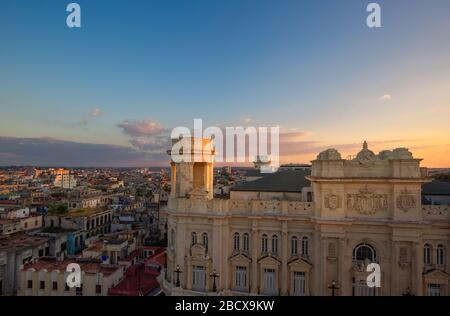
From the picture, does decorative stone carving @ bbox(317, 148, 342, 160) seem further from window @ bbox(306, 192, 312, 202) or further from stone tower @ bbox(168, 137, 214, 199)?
stone tower @ bbox(168, 137, 214, 199)

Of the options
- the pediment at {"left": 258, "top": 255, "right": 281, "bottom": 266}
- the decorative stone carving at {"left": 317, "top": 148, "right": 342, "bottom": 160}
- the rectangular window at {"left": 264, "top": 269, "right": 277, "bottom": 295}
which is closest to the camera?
the decorative stone carving at {"left": 317, "top": 148, "right": 342, "bottom": 160}

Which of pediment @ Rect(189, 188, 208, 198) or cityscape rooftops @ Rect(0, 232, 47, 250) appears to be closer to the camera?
pediment @ Rect(189, 188, 208, 198)

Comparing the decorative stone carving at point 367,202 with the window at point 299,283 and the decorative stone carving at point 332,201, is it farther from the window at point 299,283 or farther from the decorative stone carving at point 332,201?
Answer: the window at point 299,283

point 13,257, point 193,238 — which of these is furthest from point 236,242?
point 13,257

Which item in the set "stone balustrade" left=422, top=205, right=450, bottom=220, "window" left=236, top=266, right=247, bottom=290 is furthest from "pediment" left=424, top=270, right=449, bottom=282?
"window" left=236, top=266, right=247, bottom=290

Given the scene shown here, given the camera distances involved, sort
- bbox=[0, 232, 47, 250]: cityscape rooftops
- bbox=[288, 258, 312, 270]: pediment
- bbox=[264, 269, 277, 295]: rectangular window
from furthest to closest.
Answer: bbox=[0, 232, 47, 250]: cityscape rooftops
bbox=[264, 269, 277, 295]: rectangular window
bbox=[288, 258, 312, 270]: pediment

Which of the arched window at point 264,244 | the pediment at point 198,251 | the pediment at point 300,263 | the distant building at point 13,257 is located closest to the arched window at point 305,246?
the pediment at point 300,263

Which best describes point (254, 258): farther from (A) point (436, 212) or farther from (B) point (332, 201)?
(A) point (436, 212)
